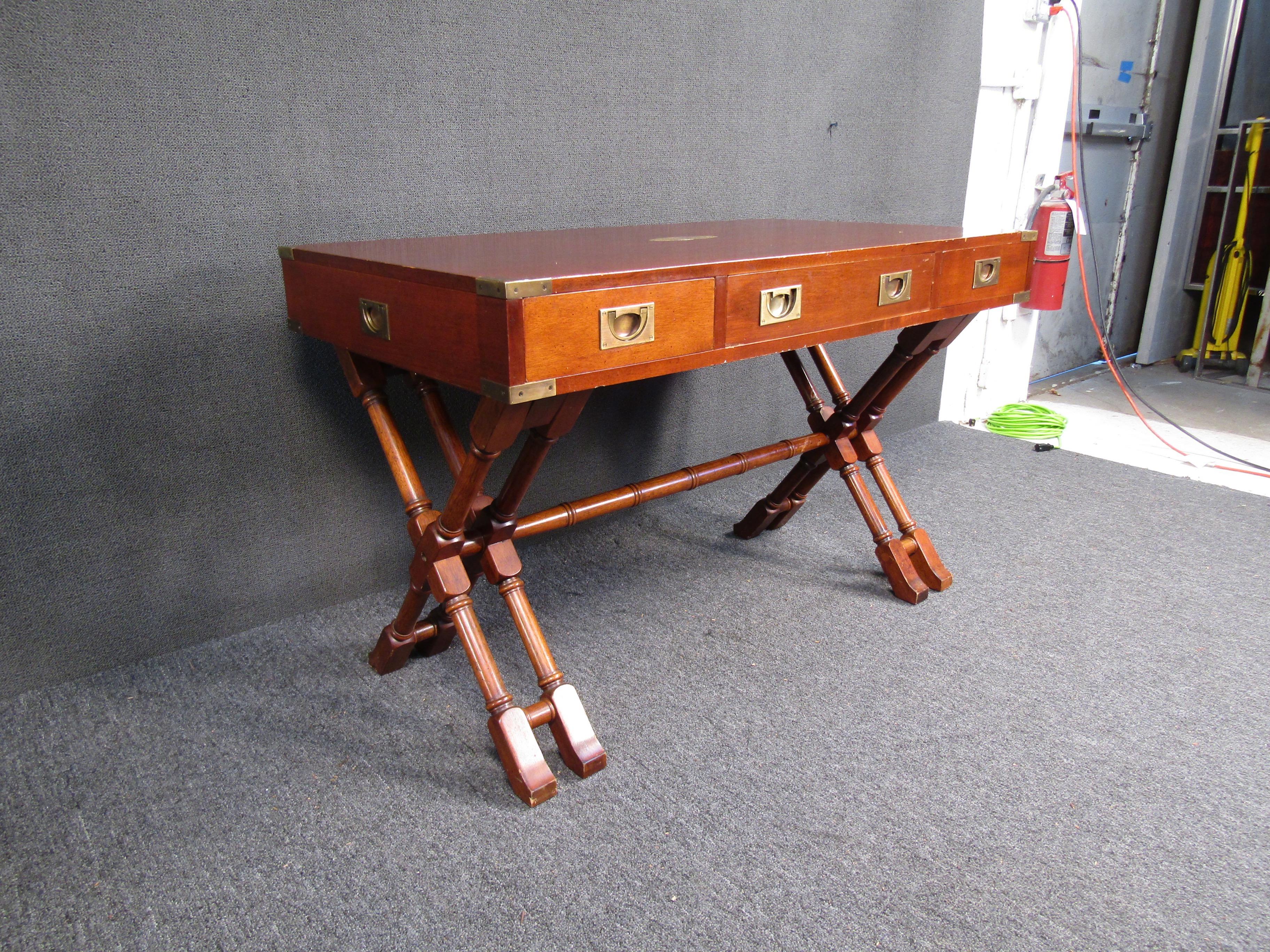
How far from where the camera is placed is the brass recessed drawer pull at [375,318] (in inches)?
47.8

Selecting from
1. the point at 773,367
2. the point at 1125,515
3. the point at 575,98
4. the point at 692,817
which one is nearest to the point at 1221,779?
the point at 692,817

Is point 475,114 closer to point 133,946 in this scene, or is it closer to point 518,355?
point 518,355

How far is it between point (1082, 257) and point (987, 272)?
8.50 feet

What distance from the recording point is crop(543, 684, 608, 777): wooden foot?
1.34 meters

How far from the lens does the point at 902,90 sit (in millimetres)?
2600

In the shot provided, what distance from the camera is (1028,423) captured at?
10.3 feet

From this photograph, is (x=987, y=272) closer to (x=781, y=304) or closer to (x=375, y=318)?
(x=781, y=304)

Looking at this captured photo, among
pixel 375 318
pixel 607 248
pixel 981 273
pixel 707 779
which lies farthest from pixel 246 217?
pixel 981 273

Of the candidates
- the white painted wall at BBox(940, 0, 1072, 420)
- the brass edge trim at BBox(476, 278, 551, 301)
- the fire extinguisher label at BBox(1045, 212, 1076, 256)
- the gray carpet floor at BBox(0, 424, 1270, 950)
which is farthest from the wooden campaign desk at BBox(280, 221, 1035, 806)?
the fire extinguisher label at BBox(1045, 212, 1076, 256)

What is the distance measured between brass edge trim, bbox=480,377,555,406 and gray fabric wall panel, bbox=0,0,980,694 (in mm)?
782

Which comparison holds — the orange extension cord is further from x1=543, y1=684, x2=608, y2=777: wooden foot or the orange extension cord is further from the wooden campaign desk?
x1=543, y1=684, x2=608, y2=777: wooden foot

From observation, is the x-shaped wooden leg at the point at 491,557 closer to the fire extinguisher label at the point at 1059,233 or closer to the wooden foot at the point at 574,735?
the wooden foot at the point at 574,735

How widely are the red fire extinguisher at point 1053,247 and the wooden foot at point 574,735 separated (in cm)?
255

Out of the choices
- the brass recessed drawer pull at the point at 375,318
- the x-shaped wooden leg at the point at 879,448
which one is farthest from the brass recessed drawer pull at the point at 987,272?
the brass recessed drawer pull at the point at 375,318
